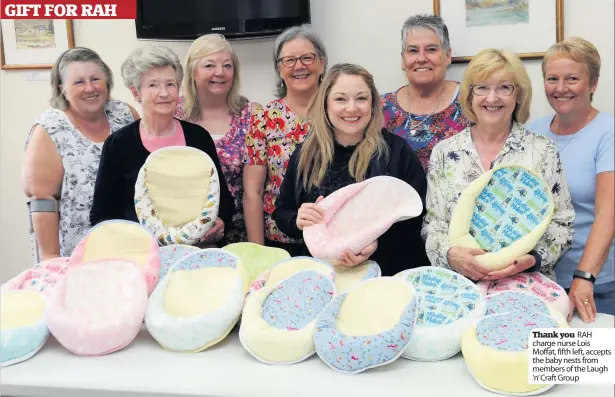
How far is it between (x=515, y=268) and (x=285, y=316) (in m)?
0.55

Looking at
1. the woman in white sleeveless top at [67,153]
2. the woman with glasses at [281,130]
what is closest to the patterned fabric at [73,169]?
the woman in white sleeveless top at [67,153]

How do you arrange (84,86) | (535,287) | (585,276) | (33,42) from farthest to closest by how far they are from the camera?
(33,42)
(84,86)
(585,276)
(535,287)

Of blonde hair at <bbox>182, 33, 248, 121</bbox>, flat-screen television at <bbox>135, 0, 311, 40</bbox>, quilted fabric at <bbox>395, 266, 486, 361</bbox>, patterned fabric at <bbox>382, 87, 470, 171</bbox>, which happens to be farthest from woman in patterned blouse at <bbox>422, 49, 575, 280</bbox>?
flat-screen television at <bbox>135, 0, 311, 40</bbox>

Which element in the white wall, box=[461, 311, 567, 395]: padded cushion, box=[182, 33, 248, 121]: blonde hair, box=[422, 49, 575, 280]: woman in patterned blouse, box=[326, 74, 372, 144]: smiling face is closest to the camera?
box=[461, 311, 567, 395]: padded cushion

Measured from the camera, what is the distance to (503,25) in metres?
2.51

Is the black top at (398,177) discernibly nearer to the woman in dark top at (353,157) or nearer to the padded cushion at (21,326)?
the woman in dark top at (353,157)

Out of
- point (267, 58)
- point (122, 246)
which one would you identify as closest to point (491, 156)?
point (122, 246)

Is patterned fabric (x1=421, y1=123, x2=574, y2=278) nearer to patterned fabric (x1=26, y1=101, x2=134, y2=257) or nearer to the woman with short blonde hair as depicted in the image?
the woman with short blonde hair

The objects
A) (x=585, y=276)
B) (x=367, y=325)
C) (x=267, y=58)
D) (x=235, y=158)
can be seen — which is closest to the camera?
(x=367, y=325)

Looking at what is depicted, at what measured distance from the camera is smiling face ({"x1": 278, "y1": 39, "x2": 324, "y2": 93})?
78.9 inches

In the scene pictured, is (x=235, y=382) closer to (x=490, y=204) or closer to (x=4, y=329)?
(x=4, y=329)

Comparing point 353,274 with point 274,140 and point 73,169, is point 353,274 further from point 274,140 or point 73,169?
point 73,169

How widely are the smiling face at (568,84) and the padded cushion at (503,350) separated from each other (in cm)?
80

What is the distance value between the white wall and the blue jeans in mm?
925
